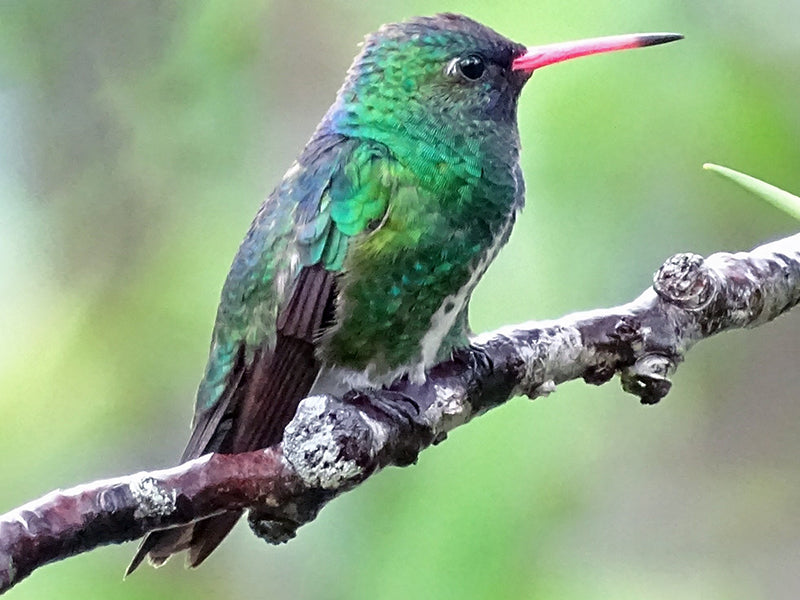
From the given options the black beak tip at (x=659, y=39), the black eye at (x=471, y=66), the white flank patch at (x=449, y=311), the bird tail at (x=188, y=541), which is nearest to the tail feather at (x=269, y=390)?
the bird tail at (x=188, y=541)

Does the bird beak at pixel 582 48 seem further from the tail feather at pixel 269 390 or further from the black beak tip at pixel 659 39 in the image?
the tail feather at pixel 269 390

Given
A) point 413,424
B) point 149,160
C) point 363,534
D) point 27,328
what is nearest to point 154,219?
point 149,160

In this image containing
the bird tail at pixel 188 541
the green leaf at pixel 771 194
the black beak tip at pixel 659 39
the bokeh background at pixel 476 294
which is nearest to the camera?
the green leaf at pixel 771 194

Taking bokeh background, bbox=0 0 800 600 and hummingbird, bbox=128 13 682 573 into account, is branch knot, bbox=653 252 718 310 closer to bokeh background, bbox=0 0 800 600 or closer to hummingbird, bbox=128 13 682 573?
hummingbird, bbox=128 13 682 573

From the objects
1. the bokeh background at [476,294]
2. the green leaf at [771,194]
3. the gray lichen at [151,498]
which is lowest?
the bokeh background at [476,294]

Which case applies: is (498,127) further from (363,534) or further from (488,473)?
(363,534)

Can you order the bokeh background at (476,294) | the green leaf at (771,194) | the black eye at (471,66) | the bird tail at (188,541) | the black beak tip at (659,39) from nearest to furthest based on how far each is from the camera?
the green leaf at (771,194)
the bird tail at (188,541)
the black beak tip at (659,39)
the black eye at (471,66)
the bokeh background at (476,294)

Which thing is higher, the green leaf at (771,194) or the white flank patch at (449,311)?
the green leaf at (771,194)

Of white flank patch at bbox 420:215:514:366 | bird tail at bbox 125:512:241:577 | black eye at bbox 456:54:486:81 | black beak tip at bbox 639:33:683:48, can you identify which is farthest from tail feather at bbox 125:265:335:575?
black beak tip at bbox 639:33:683:48
